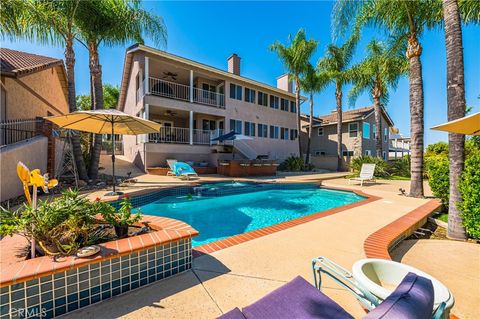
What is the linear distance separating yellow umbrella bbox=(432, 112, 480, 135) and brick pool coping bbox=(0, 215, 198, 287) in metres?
4.65

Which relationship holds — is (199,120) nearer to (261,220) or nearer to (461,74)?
(261,220)

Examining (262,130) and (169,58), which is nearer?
(169,58)

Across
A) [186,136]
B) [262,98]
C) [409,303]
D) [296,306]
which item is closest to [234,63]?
[262,98]

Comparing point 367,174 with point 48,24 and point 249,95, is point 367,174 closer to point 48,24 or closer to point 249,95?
point 249,95

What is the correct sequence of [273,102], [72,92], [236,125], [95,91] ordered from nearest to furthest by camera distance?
[72,92] < [95,91] < [236,125] < [273,102]

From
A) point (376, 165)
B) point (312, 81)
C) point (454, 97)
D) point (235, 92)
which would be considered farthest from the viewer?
point (312, 81)

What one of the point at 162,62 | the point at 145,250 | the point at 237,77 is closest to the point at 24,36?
the point at 162,62

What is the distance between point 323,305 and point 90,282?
2.30 meters

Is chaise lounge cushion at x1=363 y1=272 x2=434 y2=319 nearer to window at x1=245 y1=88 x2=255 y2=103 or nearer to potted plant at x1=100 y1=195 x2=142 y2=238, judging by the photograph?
potted plant at x1=100 y1=195 x2=142 y2=238

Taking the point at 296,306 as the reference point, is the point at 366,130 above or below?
above

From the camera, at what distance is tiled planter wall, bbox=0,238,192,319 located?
Result: 183cm

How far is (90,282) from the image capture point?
2143 millimetres

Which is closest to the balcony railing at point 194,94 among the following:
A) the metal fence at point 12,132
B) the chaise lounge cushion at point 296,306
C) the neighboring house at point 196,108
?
the neighboring house at point 196,108

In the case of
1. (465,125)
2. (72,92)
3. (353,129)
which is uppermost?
(353,129)
